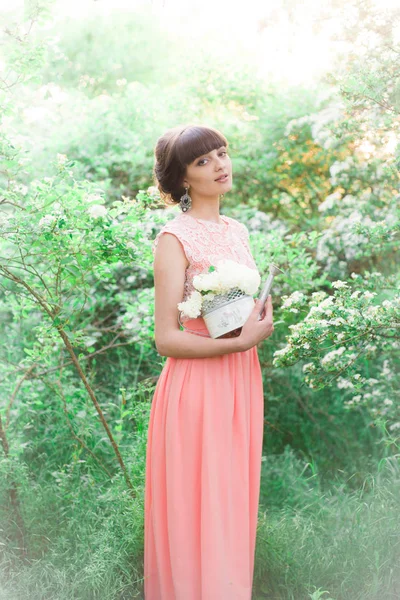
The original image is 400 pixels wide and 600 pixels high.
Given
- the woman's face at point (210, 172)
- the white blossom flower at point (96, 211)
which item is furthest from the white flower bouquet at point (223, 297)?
the white blossom flower at point (96, 211)

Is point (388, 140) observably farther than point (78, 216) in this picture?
Yes

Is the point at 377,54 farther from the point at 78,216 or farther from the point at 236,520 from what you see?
the point at 236,520

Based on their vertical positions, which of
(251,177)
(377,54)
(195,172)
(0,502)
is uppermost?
(377,54)

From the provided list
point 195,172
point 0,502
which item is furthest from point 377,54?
point 0,502

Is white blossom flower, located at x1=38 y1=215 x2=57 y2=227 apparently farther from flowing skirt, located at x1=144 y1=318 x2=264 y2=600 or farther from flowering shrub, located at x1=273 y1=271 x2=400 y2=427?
flowering shrub, located at x1=273 y1=271 x2=400 y2=427

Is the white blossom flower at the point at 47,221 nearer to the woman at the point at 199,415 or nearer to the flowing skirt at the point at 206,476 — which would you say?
the woman at the point at 199,415

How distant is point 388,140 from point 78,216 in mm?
1904

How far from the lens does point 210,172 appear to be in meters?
2.42

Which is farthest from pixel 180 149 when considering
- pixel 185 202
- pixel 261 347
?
pixel 261 347

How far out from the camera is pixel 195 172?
2432 mm

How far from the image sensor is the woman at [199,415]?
92.5 inches

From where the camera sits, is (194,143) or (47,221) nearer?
(194,143)

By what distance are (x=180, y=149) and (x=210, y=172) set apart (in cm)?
14

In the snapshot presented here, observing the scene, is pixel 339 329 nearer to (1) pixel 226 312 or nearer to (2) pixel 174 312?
(1) pixel 226 312
